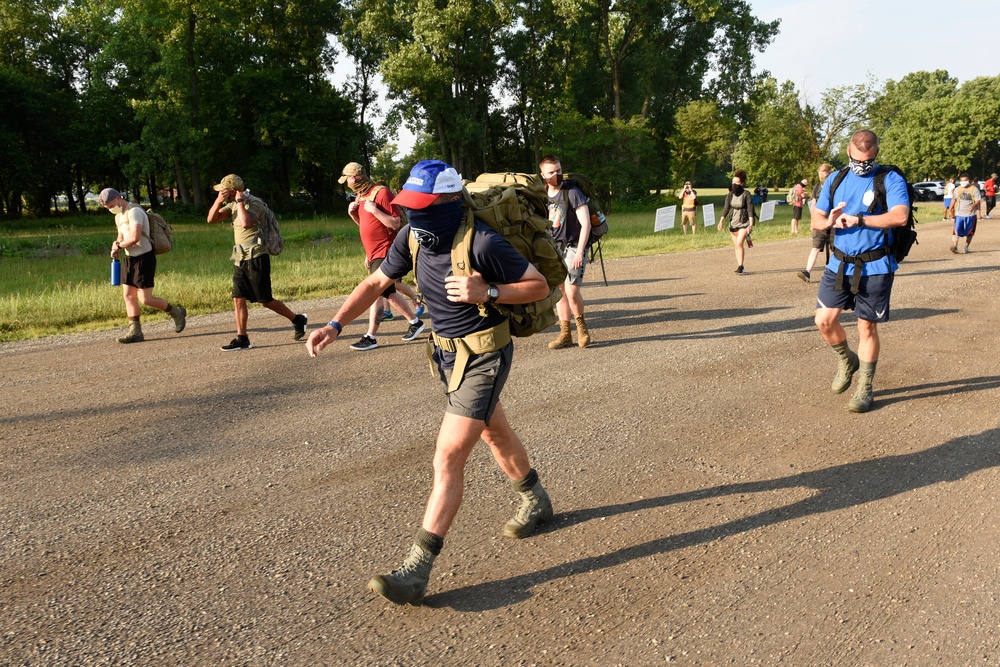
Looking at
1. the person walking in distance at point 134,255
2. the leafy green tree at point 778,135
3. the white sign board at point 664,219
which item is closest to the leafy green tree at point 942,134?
the leafy green tree at point 778,135

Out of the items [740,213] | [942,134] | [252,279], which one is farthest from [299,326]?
[942,134]

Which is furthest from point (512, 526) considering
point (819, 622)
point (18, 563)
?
point (18, 563)

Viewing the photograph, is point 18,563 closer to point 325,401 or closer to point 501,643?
point 501,643

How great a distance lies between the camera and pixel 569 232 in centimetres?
796

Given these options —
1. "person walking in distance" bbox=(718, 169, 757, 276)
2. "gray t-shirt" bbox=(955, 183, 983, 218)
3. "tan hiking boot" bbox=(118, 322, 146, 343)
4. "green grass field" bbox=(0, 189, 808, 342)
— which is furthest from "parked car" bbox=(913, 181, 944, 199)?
"tan hiking boot" bbox=(118, 322, 146, 343)

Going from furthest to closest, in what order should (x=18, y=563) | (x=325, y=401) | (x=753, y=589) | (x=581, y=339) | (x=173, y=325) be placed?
(x=173, y=325), (x=581, y=339), (x=325, y=401), (x=18, y=563), (x=753, y=589)

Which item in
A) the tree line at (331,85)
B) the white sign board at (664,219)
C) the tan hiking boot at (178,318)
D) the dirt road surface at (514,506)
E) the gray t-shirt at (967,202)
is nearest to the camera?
the dirt road surface at (514,506)

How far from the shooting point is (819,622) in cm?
309

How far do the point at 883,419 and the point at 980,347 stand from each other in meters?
2.95

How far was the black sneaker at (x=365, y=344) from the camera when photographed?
8323mm

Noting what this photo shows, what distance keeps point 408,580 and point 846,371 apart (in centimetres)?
439

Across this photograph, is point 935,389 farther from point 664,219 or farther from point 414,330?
point 664,219

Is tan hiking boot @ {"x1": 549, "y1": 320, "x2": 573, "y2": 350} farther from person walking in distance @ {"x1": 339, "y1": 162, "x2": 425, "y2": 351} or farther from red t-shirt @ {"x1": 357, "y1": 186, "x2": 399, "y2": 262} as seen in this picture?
red t-shirt @ {"x1": 357, "y1": 186, "x2": 399, "y2": 262}

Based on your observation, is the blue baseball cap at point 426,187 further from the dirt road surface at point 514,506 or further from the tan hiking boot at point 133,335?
the tan hiking boot at point 133,335
